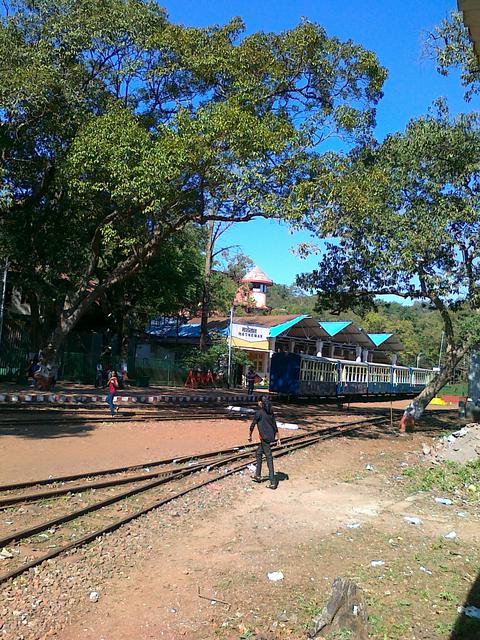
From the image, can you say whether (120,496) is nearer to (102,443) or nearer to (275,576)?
(275,576)

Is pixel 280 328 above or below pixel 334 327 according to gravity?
below

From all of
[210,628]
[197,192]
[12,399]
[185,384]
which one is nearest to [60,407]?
[12,399]

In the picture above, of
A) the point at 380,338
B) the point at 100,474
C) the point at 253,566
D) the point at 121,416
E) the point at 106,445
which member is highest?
the point at 380,338

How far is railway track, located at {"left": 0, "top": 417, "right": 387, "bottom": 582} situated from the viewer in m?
6.80

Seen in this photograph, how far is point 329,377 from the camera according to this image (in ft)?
112

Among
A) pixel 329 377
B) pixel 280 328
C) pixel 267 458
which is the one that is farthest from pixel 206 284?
pixel 267 458

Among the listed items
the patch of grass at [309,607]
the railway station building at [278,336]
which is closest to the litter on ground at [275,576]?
the patch of grass at [309,607]

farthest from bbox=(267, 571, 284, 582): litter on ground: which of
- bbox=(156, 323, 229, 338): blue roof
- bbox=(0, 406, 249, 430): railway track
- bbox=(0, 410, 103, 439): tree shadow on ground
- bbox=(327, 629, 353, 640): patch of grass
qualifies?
bbox=(156, 323, 229, 338): blue roof

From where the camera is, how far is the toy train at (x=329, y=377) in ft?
102

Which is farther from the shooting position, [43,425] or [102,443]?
[43,425]

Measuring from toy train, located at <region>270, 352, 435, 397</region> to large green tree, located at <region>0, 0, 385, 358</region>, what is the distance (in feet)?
40.6

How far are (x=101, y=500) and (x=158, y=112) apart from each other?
15.4m

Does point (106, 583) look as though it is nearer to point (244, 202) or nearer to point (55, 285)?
point (244, 202)

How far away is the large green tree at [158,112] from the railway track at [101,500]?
8035 mm
